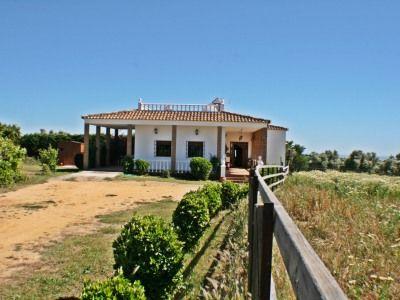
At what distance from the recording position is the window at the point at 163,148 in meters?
27.0

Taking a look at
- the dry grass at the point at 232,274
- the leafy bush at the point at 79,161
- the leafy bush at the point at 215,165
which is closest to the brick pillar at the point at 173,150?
the leafy bush at the point at 215,165

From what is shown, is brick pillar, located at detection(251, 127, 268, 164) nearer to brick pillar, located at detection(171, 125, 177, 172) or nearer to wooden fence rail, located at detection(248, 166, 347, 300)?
brick pillar, located at detection(171, 125, 177, 172)

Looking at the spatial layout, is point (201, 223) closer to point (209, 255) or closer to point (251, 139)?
point (209, 255)

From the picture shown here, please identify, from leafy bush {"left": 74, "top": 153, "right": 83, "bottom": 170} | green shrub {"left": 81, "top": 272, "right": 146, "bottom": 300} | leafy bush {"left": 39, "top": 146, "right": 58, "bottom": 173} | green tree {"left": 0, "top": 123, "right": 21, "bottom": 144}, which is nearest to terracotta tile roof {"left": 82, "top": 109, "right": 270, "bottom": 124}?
leafy bush {"left": 74, "top": 153, "right": 83, "bottom": 170}

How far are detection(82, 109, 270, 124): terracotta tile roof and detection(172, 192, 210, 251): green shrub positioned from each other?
1785 cm

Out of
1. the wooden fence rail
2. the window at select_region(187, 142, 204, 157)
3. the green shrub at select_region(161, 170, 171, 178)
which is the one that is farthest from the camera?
the window at select_region(187, 142, 204, 157)

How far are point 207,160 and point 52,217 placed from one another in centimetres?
1481

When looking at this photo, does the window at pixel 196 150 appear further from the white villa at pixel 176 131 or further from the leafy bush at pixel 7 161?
the leafy bush at pixel 7 161

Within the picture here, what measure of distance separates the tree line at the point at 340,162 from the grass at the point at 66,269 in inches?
1108

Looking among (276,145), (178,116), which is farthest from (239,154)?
(178,116)

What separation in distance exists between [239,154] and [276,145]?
4.29 m

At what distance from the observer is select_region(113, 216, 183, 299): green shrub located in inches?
196

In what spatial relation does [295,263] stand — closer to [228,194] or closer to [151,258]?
[151,258]

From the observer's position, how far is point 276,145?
1196 inches
